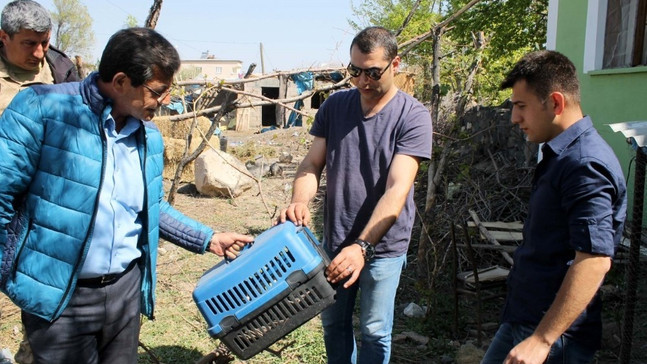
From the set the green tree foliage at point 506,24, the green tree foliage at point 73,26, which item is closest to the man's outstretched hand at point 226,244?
the green tree foliage at point 506,24

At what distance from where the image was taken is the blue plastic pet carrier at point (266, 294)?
2281 millimetres

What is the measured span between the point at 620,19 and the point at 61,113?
20.4 ft

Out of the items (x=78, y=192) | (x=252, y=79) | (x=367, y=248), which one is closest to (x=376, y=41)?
(x=367, y=248)

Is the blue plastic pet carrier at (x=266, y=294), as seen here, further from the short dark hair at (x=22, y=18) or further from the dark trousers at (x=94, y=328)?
the short dark hair at (x=22, y=18)

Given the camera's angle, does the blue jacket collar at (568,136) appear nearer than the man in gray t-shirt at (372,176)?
Yes

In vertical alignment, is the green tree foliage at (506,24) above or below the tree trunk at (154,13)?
above

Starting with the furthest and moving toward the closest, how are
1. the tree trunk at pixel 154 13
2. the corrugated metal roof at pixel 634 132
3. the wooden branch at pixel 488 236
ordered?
the wooden branch at pixel 488 236
the tree trunk at pixel 154 13
the corrugated metal roof at pixel 634 132

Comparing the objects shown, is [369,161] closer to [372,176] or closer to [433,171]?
[372,176]

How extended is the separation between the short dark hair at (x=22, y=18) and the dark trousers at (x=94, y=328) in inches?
64.9

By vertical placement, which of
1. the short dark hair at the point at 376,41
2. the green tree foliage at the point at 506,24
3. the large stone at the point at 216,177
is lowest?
the large stone at the point at 216,177

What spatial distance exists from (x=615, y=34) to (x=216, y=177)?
20.2ft

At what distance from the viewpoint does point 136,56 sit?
2068 millimetres

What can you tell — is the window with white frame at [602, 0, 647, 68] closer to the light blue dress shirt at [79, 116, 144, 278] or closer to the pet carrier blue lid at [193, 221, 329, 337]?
the pet carrier blue lid at [193, 221, 329, 337]

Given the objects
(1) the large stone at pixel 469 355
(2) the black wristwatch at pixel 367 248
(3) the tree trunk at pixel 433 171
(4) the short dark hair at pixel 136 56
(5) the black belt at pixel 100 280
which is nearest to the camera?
(4) the short dark hair at pixel 136 56
